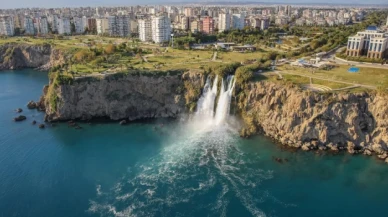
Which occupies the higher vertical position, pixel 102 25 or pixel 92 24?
pixel 92 24

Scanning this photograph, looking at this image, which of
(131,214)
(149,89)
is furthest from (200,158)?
(149,89)

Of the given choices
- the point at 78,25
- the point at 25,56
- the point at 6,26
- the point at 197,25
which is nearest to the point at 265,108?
the point at 25,56

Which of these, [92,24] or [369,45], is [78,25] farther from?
[369,45]

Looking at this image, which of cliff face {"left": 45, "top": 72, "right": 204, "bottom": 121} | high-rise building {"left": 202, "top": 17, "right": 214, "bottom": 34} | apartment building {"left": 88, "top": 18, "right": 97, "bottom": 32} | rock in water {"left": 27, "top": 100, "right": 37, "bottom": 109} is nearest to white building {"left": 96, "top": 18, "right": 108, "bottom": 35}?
apartment building {"left": 88, "top": 18, "right": 97, "bottom": 32}

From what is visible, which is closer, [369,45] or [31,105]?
[31,105]

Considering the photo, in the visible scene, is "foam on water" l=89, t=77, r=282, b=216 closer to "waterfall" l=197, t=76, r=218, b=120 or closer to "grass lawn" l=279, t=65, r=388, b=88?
"waterfall" l=197, t=76, r=218, b=120

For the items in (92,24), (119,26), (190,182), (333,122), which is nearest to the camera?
(190,182)

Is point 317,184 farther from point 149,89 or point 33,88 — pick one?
point 33,88

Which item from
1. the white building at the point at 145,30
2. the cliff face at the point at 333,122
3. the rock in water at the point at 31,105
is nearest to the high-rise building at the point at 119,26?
the white building at the point at 145,30
